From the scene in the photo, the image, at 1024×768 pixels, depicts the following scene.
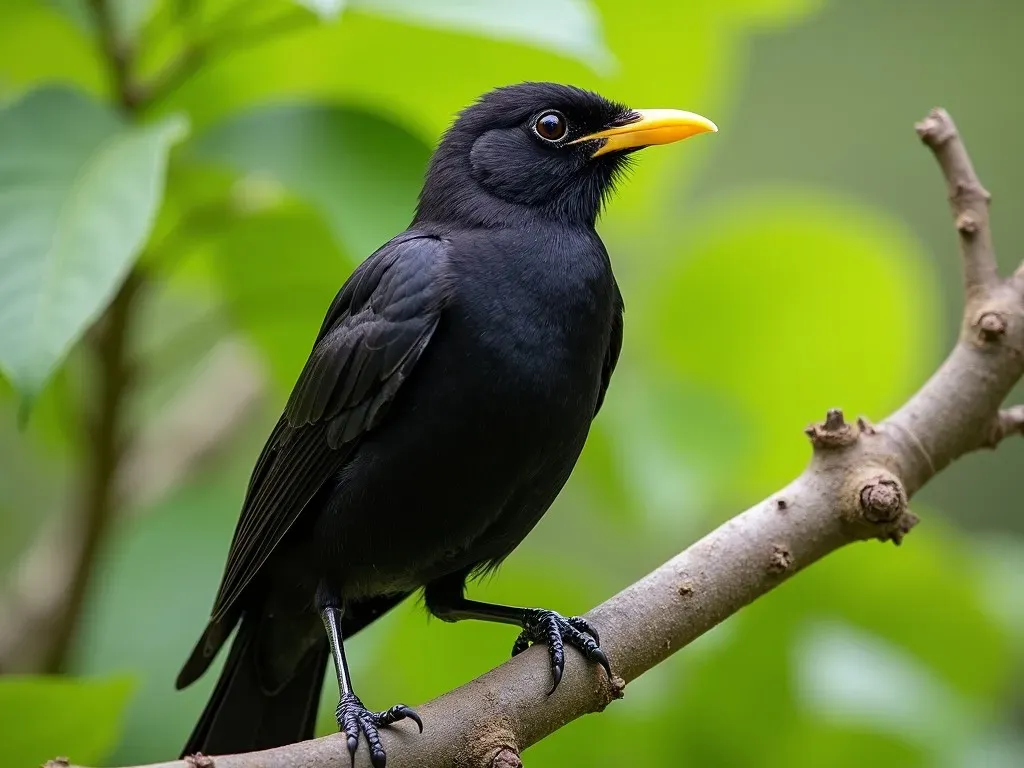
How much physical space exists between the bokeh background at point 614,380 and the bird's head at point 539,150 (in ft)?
0.42

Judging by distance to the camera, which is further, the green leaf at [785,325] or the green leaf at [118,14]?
the green leaf at [785,325]

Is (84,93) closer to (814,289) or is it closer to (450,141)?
(450,141)

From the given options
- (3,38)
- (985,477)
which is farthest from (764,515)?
(985,477)

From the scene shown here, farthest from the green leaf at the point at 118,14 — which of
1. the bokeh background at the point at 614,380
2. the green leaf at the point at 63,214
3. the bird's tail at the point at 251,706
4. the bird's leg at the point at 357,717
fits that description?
the bird's leg at the point at 357,717

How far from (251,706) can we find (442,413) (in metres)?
1.19

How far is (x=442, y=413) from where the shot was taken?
3.07m

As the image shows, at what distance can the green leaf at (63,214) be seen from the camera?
2.78m

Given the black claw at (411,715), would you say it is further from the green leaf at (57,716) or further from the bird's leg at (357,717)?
the green leaf at (57,716)

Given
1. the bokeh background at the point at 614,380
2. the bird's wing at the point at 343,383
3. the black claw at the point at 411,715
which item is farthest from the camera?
the bokeh background at the point at 614,380

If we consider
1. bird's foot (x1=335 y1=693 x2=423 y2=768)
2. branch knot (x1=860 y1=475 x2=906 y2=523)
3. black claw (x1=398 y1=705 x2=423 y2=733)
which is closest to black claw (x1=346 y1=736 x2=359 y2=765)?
bird's foot (x1=335 y1=693 x2=423 y2=768)

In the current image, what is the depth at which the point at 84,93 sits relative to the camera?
138 inches

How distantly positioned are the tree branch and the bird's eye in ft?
3.09

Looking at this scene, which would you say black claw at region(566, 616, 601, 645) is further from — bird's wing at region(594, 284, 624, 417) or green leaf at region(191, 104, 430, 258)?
green leaf at region(191, 104, 430, 258)

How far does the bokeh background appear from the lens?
3391mm
